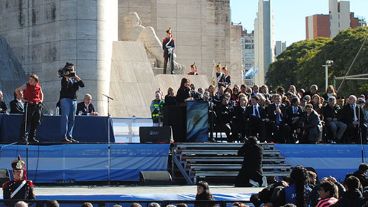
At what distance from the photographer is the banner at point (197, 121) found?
22641 millimetres

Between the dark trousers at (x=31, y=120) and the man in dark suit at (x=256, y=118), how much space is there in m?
5.10

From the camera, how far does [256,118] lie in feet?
76.0

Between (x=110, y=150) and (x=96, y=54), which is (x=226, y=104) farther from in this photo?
(x=96, y=54)

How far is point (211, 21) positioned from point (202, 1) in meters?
1.05

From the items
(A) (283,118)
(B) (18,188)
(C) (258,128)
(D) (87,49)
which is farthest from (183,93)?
(B) (18,188)

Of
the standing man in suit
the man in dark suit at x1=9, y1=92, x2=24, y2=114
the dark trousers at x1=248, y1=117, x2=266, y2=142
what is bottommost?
the dark trousers at x1=248, y1=117, x2=266, y2=142

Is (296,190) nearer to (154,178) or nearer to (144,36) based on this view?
(154,178)

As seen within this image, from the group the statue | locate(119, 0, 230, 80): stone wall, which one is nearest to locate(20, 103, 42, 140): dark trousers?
the statue

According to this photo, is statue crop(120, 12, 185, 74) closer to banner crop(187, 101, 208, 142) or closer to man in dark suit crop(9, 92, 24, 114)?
banner crop(187, 101, 208, 142)

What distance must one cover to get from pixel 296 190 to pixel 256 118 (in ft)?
32.7

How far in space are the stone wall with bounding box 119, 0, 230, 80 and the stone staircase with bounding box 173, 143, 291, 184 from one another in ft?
71.9

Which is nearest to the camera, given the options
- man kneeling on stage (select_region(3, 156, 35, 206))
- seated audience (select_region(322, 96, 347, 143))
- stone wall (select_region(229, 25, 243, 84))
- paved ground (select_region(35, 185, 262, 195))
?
man kneeling on stage (select_region(3, 156, 35, 206))

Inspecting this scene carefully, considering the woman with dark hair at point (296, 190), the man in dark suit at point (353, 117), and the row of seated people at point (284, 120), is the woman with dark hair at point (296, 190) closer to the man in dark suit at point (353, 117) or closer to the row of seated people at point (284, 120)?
the row of seated people at point (284, 120)

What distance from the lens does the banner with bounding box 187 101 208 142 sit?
2264 cm
